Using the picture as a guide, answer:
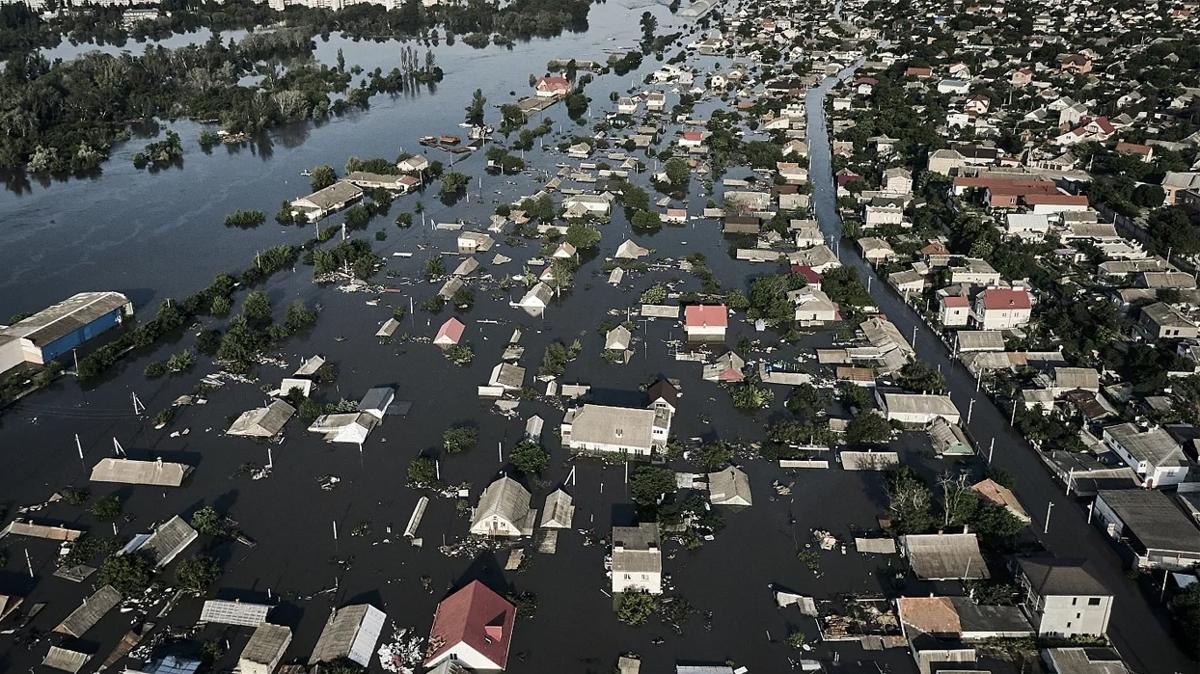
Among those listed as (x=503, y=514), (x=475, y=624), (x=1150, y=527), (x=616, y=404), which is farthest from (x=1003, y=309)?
(x=475, y=624)

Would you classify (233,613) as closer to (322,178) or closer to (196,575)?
(196,575)

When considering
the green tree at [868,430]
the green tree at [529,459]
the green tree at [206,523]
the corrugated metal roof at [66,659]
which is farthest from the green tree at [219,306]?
the green tree at [868,430]

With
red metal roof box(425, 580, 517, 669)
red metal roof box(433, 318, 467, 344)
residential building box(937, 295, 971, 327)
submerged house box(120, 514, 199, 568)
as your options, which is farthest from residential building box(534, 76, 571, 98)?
red metal roof box(425, 580, 517, 669)

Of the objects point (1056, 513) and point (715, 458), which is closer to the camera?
point (1056, 513)

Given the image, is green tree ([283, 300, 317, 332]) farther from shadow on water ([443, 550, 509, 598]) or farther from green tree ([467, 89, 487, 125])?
green tree ([467, 89, 487, 125])

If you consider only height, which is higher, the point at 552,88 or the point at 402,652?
the point at 552,88
